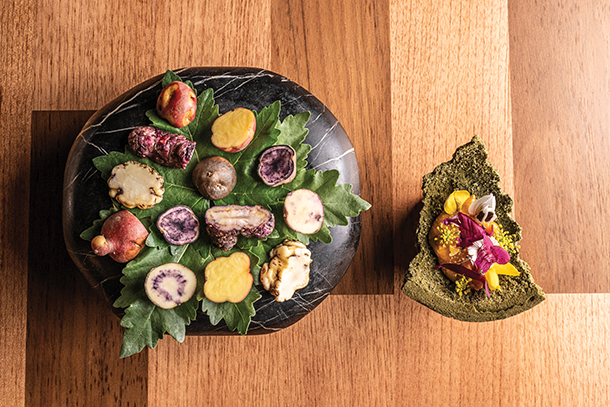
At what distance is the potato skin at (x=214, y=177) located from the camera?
83 cm

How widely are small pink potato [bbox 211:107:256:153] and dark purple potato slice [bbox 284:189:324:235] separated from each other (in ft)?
0.49

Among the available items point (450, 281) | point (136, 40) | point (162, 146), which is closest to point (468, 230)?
point (450, 281)

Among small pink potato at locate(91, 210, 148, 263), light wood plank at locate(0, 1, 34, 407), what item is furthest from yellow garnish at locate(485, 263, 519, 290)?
light wood plank at locate(0, 1, 34, 407)

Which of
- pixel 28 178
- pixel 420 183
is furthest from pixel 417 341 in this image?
pixel 28 178

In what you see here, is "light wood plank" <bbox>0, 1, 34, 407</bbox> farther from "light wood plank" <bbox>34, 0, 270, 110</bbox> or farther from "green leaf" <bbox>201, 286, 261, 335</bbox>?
"green leaf" <bbox>201, 286, 261, 335</bbox>

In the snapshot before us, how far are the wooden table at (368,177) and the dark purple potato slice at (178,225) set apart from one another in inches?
17.9

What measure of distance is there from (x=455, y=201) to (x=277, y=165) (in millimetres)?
459

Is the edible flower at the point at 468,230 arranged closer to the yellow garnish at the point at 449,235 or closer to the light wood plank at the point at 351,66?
the yellow garnish at the point at 449,235

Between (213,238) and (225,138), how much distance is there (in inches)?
8.2

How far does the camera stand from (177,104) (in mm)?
854

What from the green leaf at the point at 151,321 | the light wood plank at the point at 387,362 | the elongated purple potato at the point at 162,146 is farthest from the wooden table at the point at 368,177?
the elongated purple potato at the point at 162,146

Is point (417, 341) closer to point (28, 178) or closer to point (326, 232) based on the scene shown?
point (326, 232)

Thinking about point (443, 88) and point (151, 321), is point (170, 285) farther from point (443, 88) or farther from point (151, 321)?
point (443, 88)

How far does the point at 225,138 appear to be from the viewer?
852 mm
